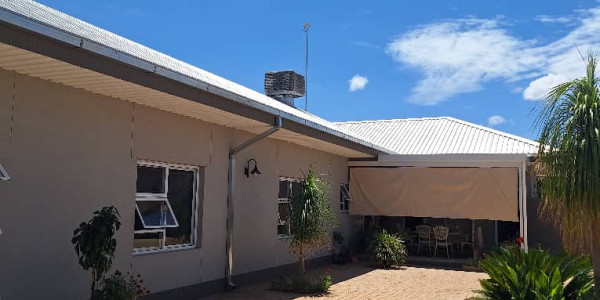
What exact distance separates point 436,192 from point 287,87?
5320 millimetres

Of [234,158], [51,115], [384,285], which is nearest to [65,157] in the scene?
[51,115]

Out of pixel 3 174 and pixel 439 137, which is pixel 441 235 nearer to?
pixel 439 137

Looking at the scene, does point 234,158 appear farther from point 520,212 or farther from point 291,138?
point 520,212

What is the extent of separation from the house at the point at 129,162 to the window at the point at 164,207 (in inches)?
0.8

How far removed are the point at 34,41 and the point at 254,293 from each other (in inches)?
242

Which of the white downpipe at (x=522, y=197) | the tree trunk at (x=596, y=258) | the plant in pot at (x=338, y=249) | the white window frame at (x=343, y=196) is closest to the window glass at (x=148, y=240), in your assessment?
the tree trunk at (x=596, y=258)

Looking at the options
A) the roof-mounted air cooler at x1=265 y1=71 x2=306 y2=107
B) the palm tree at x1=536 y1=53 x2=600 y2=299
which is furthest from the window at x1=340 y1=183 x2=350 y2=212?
the palm tree at x1=536 y1=53 x2=600 y2=299

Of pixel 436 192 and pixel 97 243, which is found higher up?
pixel 436 192

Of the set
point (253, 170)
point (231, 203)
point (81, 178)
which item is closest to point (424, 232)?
point (253, 170)

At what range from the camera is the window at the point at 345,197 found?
1596 centimetres

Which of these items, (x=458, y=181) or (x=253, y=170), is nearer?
(x=253, y=170)

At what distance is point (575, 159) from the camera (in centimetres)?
629

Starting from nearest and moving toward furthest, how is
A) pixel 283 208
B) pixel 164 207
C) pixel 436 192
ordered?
pixel 164 207 < pixel 283 208 < pixel 436 192

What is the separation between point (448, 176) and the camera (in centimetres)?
1534
